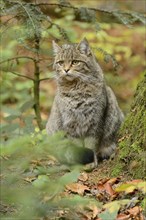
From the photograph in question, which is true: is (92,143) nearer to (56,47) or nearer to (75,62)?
(75,62)

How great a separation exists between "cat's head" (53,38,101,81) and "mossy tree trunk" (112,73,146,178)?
0.86 m

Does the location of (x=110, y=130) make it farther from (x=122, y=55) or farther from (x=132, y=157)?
(x=122, y=55)

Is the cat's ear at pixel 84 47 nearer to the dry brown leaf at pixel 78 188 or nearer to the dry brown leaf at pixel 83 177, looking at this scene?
the dry brown leaf at pixel 83 177

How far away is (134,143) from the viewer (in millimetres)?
4133

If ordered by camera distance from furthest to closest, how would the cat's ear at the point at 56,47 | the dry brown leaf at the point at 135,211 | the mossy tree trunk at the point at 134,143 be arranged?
1. the cat's ear at the point at 56,47
2. the mossy tree trunk at the point at 134,143
3. the dry brown leaf at the point at 135,211

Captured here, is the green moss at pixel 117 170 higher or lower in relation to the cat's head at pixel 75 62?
lower

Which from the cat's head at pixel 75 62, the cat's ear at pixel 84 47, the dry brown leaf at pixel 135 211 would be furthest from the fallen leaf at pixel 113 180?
the cat's ear at pixel 84 47

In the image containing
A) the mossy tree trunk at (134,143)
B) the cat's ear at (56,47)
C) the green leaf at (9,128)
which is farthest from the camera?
the green leaf at (9,128)

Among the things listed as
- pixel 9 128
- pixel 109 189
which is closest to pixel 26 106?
pixel 9 128

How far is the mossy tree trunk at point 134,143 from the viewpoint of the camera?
155 inches

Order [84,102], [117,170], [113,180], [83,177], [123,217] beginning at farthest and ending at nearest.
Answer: [84,102], [83,177], [117,170], [113,180], [123,217]

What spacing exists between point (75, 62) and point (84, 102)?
433 millimetres

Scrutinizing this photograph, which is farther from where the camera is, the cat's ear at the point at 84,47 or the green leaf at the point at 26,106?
the green leaf at the point at 26,106

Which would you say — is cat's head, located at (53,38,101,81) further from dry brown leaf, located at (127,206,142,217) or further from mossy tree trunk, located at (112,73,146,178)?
dry brown leaf, located at (127,206,142,217)
